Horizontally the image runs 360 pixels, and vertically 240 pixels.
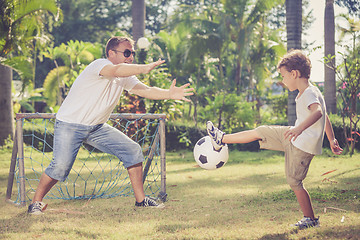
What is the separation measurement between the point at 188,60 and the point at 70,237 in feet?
56.4

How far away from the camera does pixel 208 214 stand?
15.8 feet

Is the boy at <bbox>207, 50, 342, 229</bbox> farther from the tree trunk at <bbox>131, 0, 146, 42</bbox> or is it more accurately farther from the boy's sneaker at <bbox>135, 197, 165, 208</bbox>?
the tree trunk at <bbox>131, 0, 146, 42</bbox>

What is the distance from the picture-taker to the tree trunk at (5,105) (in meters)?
12.2

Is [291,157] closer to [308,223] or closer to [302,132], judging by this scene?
[302,132]

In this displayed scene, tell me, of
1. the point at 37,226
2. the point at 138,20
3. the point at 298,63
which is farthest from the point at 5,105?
the point at 298,63

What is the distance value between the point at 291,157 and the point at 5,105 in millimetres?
10326

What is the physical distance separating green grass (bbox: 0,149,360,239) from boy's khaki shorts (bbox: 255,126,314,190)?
18.5 inches

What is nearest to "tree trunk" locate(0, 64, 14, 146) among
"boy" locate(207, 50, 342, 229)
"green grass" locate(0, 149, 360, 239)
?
"green grass" locate(0, 149, 360, 239)

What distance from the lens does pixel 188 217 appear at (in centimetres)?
471

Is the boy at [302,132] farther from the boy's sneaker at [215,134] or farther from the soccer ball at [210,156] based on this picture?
the soccer ball at [210,156]

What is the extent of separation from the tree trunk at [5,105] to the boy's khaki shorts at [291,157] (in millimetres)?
9981

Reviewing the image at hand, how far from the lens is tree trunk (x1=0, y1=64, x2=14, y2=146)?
40.0 ft

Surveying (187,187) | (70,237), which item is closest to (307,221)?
(70,237)

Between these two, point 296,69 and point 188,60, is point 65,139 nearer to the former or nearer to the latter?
point 296,69
